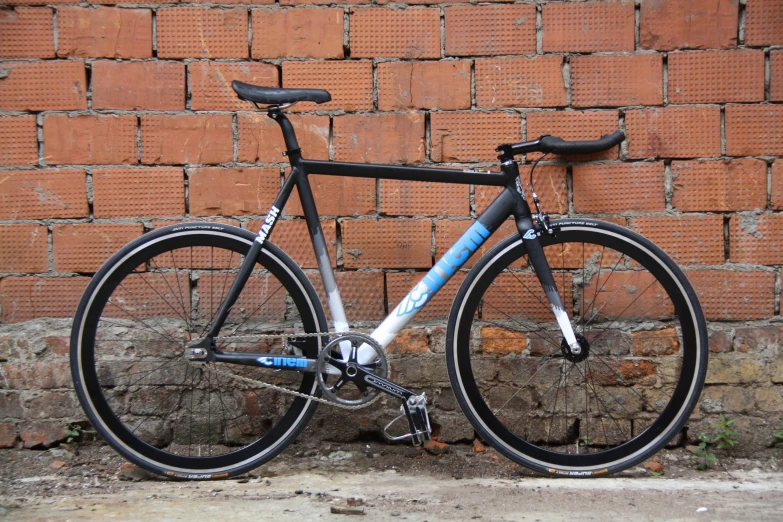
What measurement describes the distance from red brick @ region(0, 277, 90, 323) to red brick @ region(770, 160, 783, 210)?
2.95 m

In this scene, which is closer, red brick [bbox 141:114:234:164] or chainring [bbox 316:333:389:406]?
chainring [bbox 316:333:389:406]

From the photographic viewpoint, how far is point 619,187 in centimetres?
307

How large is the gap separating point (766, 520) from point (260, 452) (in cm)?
186

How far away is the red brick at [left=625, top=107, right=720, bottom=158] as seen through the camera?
9.98 ft

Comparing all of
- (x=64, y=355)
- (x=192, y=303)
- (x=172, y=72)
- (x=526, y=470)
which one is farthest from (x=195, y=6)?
(x=526, y=470)

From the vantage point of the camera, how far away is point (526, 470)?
2.95m

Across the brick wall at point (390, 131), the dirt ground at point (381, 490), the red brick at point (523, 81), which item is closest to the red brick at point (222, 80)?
the brick wall at point (390, 131)

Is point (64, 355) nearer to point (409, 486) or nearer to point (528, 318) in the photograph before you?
point (409, 486)

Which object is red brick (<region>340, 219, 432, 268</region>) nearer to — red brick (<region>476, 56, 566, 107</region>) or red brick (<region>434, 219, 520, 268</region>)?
red brick (<region>434, 219, 520, 268</region>)

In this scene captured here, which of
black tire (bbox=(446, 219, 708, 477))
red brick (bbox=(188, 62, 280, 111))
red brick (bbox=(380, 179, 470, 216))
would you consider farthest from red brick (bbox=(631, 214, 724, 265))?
red brick (bbox=(188, 62, 280, 111))

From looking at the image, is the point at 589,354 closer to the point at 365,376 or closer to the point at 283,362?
the point at 365,376

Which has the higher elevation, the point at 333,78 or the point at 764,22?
the point at 764,22

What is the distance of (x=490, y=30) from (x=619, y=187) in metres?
0.86

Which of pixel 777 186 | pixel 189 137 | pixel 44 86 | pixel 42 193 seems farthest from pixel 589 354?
pixel 44 86
